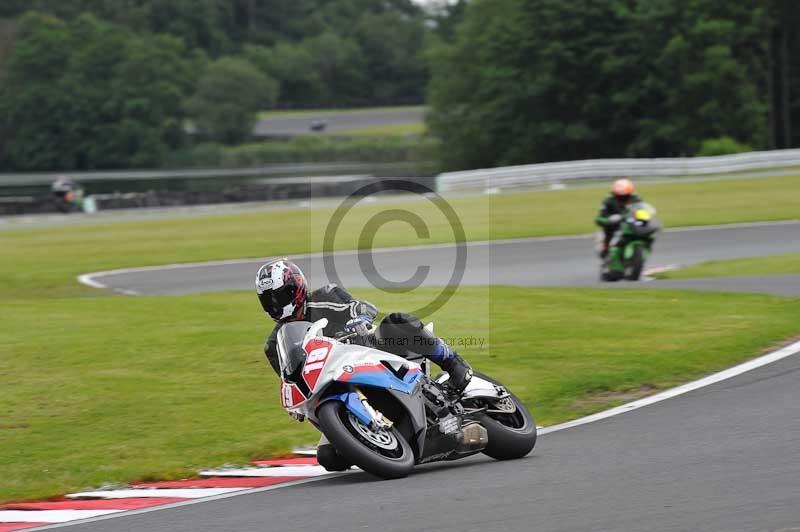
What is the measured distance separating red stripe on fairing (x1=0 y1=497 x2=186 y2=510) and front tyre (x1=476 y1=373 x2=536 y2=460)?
6.66ft

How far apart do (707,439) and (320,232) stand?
77.2 feet

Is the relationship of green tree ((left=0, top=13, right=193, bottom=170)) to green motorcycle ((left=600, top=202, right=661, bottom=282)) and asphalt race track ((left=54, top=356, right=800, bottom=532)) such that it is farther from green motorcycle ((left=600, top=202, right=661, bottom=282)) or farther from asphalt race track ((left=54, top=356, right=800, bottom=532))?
asphalt race track ((left=54, top=356, right=800, bottom=532))

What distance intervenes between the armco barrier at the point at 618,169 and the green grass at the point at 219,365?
23.5 meters

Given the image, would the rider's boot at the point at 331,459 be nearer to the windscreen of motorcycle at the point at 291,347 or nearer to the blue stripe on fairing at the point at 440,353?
the windscreen of motorcycle at the point at 291,347

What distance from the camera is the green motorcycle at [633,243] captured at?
57.9 ft

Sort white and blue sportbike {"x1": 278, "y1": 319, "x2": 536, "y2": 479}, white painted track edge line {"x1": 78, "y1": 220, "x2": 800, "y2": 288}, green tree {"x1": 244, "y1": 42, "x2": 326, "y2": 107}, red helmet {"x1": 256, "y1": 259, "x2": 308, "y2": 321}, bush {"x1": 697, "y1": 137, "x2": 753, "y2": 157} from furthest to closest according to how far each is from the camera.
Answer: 1. green tree {"x1": 244, "y1": 42, "x2": 326, "y2": 107}
2. bush {"x1": 697, "y1": 137, "x2": 753, "y2": 157}
3. white painted track edge line {"x1": 78, "y1": 220, "x2": 800, "y2": 288}
4. red helmet {"x1": 256, "y1": 259, "x2": 308, "y2": 321}
5. white and blue sportbike {"x1": 278, "y1": 319, "x2": 536, "y2": 479}

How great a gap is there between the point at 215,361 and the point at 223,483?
3646 mm

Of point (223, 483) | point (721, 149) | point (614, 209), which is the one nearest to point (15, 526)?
point (223, 483)

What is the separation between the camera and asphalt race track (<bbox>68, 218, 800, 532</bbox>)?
601 centimetres

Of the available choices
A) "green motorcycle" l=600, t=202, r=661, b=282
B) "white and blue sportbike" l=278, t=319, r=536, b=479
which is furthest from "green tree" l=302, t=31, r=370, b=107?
"white and blue sportbike" l=278, t=319, r=536, b=479

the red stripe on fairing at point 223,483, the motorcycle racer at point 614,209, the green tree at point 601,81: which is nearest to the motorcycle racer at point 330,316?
the red stripe on fairing at point 223,483

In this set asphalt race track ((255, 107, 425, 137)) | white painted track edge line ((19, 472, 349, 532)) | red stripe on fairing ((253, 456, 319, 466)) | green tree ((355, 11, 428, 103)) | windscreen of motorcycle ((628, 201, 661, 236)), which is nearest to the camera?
white painted track edge line ((19, 472, 349, 532))

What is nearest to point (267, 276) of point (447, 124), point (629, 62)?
point (629, 62)

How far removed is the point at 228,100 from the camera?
3969 inches
